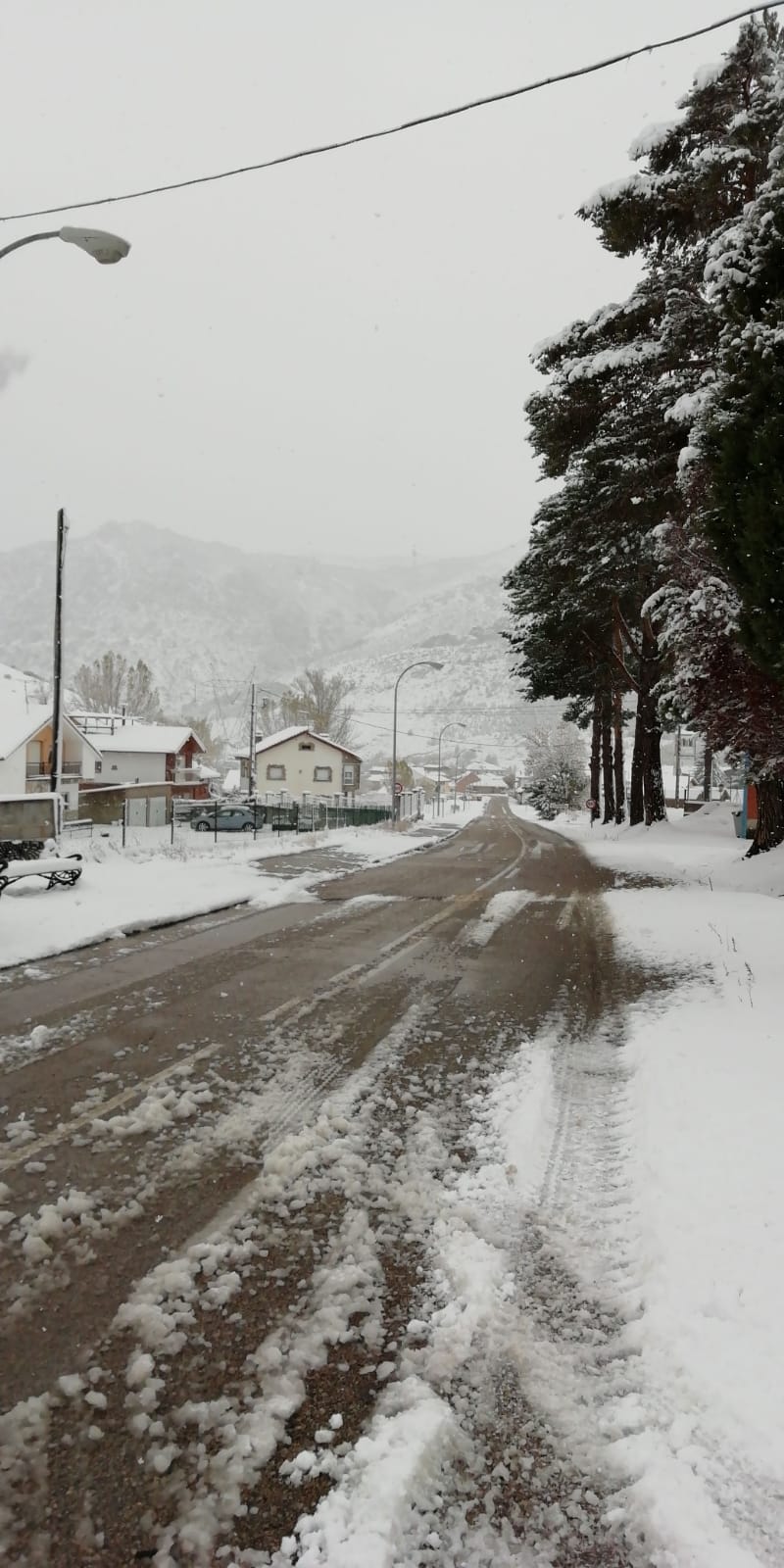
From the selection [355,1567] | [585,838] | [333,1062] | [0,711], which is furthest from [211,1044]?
[0,711]

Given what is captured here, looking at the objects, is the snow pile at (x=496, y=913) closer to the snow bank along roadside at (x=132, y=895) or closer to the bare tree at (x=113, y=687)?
the snow bank along roadside at (x=132, y=895)

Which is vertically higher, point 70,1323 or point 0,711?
point 0,711

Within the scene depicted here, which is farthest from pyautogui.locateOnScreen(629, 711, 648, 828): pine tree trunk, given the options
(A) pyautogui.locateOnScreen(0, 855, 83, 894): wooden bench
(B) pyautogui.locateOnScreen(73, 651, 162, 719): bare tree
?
(B) pyautogui.locateOnScreen(73, 651, 162, 719): bare tree

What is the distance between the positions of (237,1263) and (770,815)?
59.3ft

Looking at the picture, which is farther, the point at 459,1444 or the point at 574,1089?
the point at 574,1089

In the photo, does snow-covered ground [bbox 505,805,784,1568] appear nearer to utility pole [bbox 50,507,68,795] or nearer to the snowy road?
the snowy road

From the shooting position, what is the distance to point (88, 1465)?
6.94 feet

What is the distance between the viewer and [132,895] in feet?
41.3

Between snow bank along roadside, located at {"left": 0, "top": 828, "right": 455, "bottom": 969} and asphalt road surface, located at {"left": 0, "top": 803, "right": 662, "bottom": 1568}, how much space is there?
225 cm

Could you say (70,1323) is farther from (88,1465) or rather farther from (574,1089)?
(574,1089)

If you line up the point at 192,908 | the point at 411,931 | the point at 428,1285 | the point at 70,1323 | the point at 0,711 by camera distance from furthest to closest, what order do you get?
the point at 0,711, the point at 192,908, the point at 411,931, the point at 428,1285, the point at 70,1323

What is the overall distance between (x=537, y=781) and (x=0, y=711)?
48493 mm

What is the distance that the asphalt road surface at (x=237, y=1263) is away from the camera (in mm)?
2035

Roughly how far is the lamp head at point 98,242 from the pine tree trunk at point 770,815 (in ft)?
52.0
